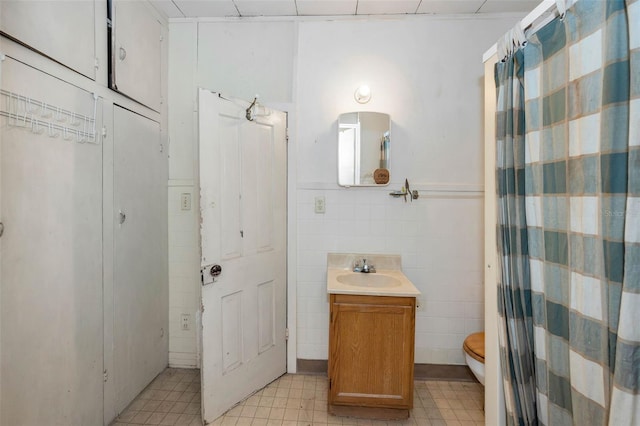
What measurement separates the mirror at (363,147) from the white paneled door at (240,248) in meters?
0.46

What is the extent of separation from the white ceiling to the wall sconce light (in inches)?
22.2

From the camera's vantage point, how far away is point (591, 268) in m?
0.80

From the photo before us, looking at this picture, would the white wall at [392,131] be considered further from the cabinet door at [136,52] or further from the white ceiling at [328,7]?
the cabinet door at [136,52]

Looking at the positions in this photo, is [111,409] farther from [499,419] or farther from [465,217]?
[465,217]

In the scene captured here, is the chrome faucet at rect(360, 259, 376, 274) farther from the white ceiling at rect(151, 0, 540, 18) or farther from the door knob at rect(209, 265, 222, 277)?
the white ceiling at rect(151, 0, 540, 18)

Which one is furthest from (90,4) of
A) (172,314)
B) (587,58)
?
(587,58)

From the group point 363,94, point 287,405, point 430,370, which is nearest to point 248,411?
point 287,405

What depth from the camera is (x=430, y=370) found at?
7.04ft

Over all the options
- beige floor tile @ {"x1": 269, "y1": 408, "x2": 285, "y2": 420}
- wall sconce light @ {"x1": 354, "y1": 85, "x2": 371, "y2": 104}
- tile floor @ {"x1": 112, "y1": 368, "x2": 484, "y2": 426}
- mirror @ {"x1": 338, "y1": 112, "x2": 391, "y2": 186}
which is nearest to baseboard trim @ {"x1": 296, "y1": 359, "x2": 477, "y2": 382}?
tile floor @ {"x1": 112, "y1": 368, "x2": 484, "y2": 426}

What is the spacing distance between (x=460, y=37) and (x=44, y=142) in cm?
263

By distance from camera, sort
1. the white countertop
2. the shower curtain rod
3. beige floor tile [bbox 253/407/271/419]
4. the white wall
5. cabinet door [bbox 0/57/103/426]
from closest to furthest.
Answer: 1. the shower curtain rod
2. cabinet door [bbox 0/57/103/426]
3. the white countertop
4. beige floor tile [bbox 253/407/271/419]
5. the white wall

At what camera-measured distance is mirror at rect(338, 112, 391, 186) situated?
6.81ft

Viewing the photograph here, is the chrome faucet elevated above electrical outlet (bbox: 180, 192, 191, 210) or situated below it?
below

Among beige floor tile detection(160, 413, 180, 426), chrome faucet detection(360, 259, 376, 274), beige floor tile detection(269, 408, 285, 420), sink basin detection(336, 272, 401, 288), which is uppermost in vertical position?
chrome faucet detection(360, 259, 376, 274)
